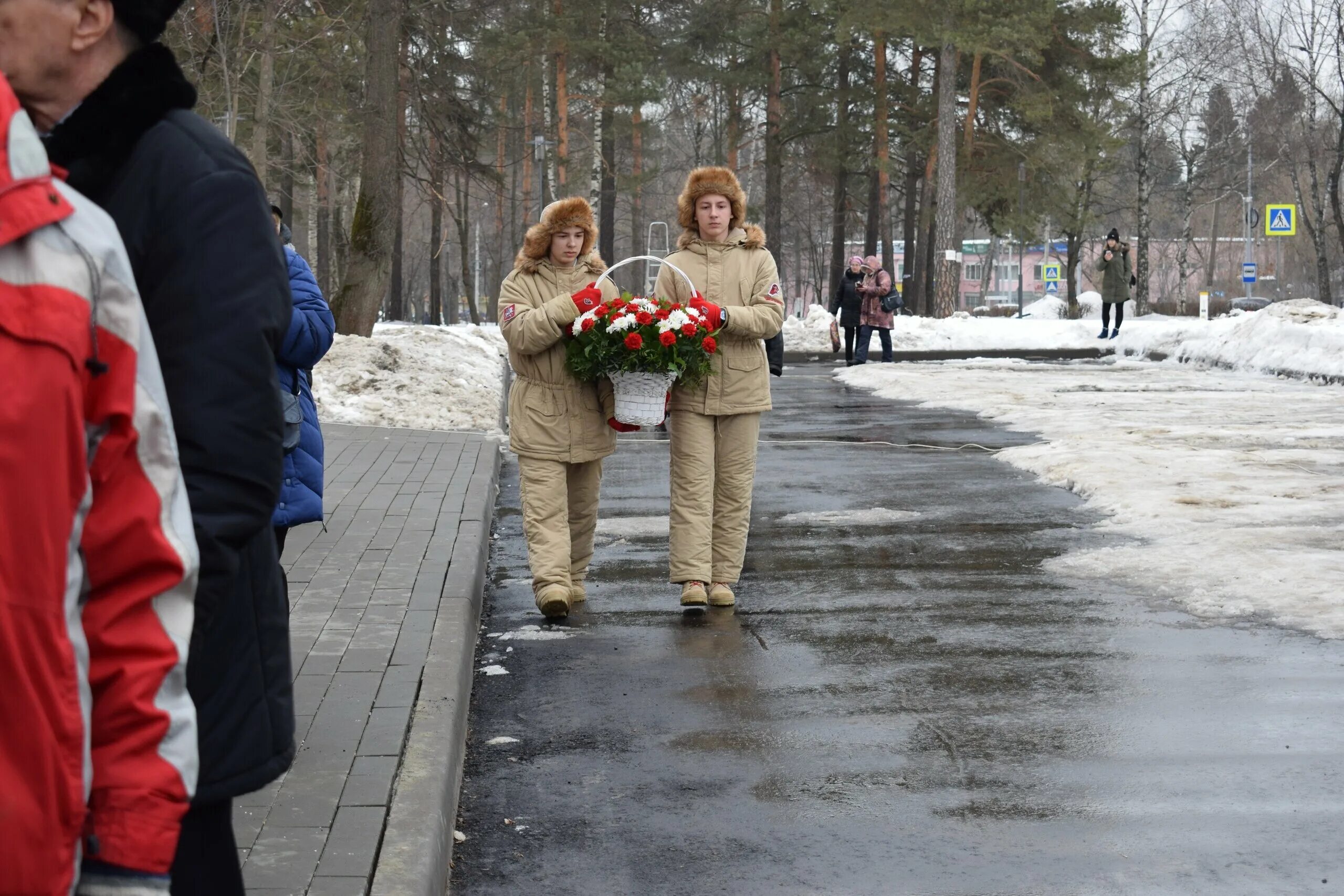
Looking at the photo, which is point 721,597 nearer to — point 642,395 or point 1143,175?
point 642,395

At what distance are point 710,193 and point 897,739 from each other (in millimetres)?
2967

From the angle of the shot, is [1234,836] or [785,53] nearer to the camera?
[1234,836]

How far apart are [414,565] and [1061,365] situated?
65.4 ft

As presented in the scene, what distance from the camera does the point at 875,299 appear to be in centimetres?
2530

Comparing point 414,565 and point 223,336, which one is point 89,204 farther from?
point 414,565

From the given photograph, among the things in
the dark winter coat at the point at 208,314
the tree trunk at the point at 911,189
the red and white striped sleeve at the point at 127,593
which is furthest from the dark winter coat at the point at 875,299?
the red and white striped sleeve at the point at 127,593

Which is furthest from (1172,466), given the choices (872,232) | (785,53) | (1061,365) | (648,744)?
(872,232)

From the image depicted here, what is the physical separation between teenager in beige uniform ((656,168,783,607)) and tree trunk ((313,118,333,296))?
104 ft

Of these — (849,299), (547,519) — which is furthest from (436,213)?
(547,519)

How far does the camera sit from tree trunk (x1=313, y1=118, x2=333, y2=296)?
40.3 metres

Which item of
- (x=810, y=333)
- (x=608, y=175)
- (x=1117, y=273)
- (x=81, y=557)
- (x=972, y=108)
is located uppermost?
(x=972, y=108)

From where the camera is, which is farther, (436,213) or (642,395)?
(436,213)

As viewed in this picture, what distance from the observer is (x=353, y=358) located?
57.2ft

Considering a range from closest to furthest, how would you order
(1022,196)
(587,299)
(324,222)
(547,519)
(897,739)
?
(897,739), (587,299), (547,519), (1022,196), (324,222)
